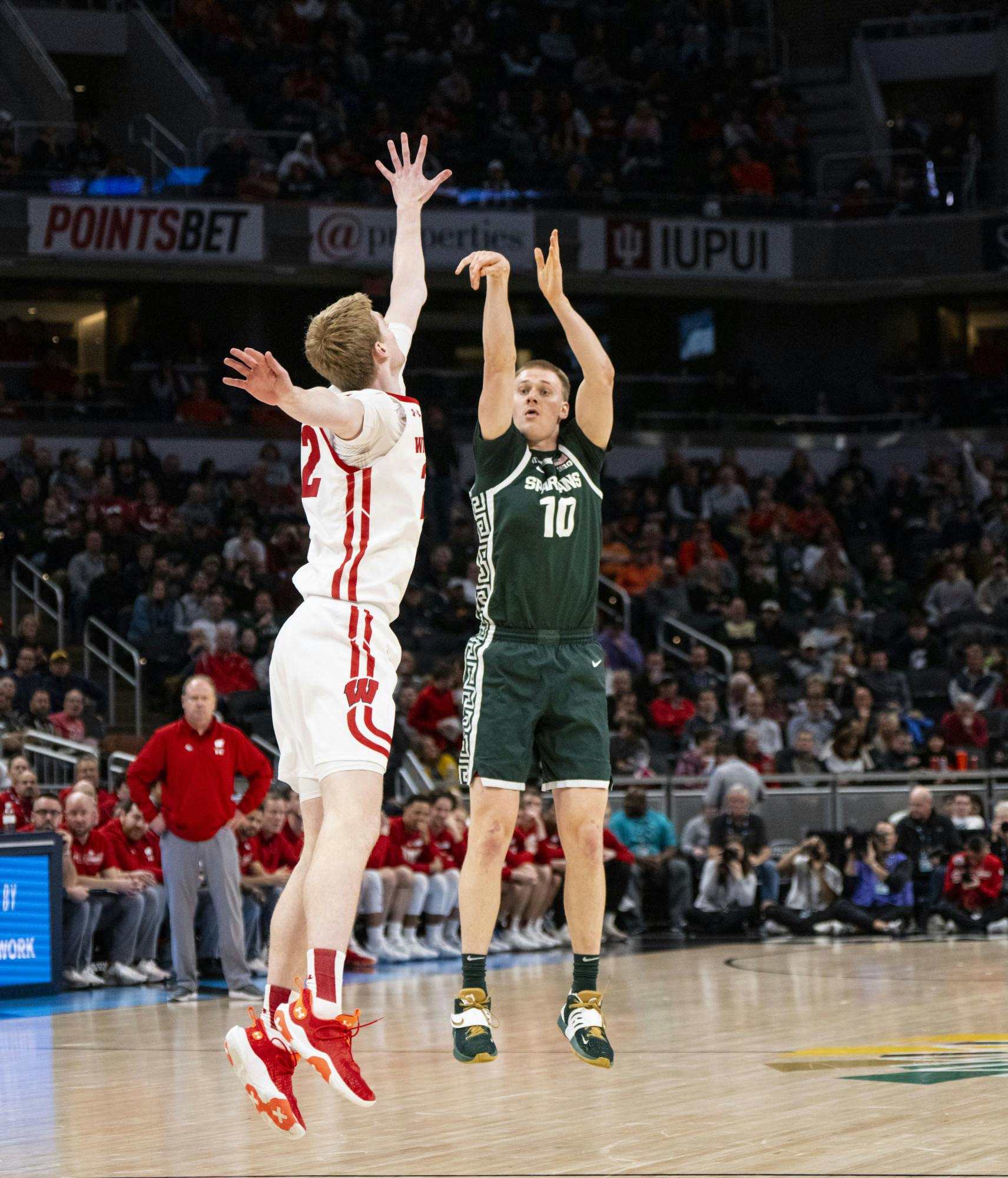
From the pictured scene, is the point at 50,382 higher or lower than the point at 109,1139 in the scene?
higher

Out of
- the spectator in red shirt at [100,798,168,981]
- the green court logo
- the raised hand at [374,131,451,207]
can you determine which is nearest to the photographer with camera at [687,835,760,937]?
the spectator in red shirt at [100,798,168,981]

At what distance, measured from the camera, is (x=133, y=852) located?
14078 mm

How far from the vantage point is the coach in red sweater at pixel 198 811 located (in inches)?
498

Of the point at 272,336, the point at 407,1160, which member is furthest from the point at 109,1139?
the point at 272,336

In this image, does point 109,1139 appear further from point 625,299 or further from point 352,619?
point 625,299

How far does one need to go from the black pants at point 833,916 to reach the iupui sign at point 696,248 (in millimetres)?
12750

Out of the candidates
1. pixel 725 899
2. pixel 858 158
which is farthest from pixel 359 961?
pixel 858 158

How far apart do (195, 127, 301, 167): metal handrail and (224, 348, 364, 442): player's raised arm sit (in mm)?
20643

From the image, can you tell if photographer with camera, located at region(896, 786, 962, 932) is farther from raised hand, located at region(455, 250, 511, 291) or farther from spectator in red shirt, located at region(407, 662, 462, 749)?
raised hand, located at region(455, 250, 511, 291)

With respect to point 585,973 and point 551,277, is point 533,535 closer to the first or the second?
point 551,277

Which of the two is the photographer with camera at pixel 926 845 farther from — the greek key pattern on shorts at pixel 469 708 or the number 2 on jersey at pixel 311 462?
the number 2 on jersey at pixel 311 462

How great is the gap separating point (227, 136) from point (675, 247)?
667cm

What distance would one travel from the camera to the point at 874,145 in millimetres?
30594

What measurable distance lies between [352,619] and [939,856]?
12.6m
